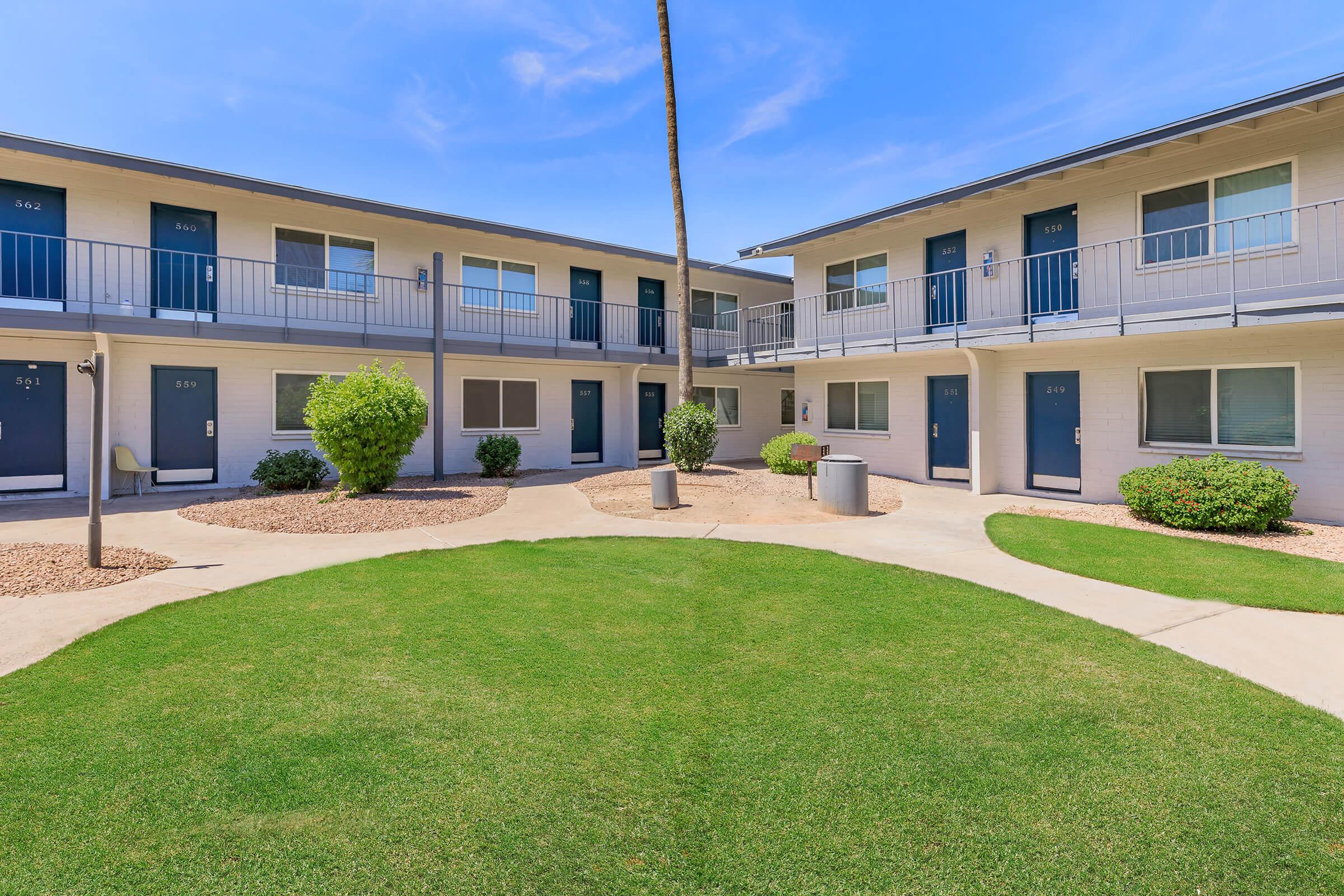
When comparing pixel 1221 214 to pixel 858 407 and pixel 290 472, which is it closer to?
pixel 858 407

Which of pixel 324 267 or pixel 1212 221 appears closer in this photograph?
pixel 1212 221

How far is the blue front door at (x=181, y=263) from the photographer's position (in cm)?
1301

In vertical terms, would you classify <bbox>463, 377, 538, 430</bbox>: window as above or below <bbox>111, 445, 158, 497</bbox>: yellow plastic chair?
above

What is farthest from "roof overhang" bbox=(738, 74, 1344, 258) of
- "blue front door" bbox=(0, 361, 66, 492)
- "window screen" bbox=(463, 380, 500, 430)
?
"blue front door" bbox=(0, 361, 66, 492)

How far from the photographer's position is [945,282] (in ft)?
49.6

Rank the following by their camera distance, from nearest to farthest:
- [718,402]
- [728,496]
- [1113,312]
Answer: [1113,312]
[728,496]
[718,402]

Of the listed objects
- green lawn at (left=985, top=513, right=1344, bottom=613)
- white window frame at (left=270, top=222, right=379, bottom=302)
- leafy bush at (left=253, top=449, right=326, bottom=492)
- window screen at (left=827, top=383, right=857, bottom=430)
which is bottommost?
green lawn at (left=985, top=513, right=1344, bottom=613)

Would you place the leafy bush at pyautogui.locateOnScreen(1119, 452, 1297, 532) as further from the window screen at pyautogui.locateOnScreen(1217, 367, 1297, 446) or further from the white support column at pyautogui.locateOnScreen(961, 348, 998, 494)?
the white support column at pyautogui.locateOnScreen(961, 348, 998, 494)

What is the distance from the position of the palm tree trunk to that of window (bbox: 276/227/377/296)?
7.22 metres

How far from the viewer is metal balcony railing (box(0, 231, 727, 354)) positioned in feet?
39.4

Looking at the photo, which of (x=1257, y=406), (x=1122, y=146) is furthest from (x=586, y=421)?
(x=1257, y=406)

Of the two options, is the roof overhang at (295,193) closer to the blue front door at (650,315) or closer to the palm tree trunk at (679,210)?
the blue front door at (650,315)

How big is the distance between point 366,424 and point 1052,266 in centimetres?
1330

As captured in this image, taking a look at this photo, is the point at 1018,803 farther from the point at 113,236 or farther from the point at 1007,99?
the point at 1007,99
